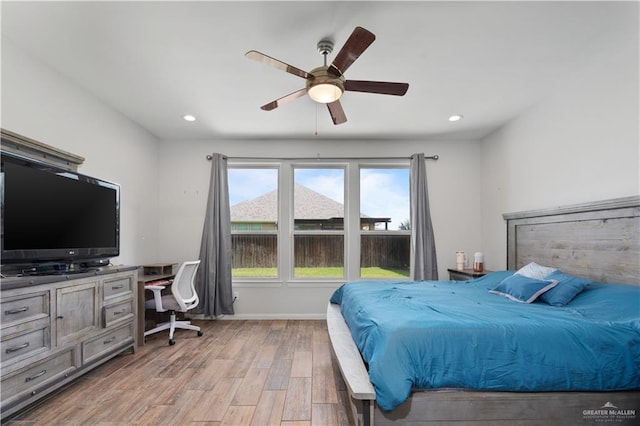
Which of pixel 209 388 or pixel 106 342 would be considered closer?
pixel 209 388

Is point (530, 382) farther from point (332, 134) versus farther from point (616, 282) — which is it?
point (332, 134)

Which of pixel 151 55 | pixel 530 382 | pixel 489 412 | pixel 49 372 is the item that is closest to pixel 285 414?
pixel 489 412

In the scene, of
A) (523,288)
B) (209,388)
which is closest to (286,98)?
(209,388)

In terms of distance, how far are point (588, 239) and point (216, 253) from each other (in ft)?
13.5

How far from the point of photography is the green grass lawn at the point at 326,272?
4.63 m

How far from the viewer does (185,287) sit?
364 cm

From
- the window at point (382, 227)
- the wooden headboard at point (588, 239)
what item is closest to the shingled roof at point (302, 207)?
the window at point (382, 227)

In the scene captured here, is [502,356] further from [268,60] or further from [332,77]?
[268,60]

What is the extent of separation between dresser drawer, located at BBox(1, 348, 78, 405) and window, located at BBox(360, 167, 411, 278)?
3.44 m

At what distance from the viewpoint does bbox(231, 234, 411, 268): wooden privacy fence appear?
4.66 meters

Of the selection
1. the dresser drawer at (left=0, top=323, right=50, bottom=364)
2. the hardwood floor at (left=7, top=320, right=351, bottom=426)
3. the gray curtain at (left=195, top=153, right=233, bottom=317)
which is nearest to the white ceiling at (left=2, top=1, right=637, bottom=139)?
Answer: the gray curtain at (left=195, top=153, right=233, bottom=317)

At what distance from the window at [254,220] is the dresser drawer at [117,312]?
67.4 inches

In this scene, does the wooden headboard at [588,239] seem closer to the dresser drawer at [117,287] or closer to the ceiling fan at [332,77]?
the ceiling fan at [332,77]

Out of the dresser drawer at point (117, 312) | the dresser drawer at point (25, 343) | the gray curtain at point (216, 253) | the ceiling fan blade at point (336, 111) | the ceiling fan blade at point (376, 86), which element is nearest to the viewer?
the dresser drawer at point (25, 343)
